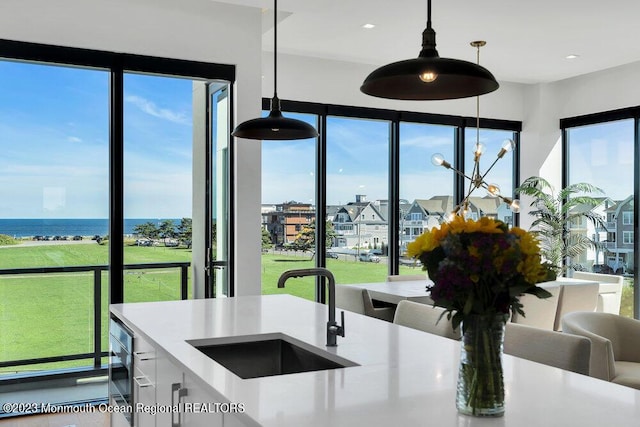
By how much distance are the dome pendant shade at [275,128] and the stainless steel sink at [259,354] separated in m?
1.10

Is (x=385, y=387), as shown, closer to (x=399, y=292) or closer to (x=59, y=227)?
(x=399, y=292)

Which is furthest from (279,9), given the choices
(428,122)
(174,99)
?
(428,122)

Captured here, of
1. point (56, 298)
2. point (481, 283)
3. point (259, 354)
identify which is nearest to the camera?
point (481, 283)

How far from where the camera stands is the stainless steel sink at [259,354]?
2432 mm

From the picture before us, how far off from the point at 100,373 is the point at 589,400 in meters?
3.88

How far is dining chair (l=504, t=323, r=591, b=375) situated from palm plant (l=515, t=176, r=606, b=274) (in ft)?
16.0

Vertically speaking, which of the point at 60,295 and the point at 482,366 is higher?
the point at 482,366

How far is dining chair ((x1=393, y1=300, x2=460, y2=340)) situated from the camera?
2.88 metres

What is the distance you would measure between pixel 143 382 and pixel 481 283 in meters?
1.73

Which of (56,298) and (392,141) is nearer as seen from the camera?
(56,298)

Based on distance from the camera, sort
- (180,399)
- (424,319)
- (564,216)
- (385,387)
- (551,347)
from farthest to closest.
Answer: (564,216) < (424,319) < (551,347) < (180,399) < (385,387)

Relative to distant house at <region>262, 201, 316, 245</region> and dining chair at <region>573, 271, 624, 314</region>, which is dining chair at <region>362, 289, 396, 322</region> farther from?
dining chair at <region>573, 271, 624, 314</region>

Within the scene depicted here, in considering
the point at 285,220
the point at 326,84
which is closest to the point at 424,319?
the point at 285,220

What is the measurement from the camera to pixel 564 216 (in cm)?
763
